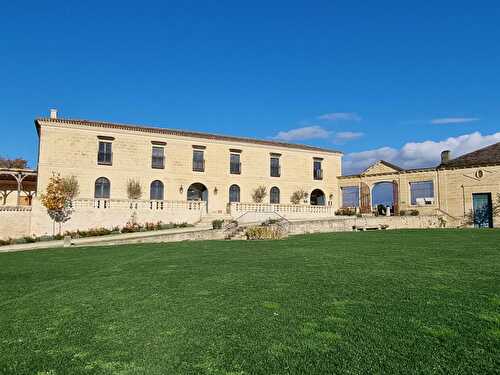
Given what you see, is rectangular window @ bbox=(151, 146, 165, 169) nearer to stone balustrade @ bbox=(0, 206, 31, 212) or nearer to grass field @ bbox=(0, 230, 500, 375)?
stone balustrade @ bbox=(0, 206, 31, 212)

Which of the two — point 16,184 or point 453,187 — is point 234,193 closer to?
point 453,187

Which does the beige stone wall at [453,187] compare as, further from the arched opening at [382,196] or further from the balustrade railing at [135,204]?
the balustrade railing at [135,204]

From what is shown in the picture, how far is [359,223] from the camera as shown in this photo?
23.0 meters

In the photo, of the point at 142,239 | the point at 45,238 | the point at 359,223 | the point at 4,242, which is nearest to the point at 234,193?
the point at 359,223

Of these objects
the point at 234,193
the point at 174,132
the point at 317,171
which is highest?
the point at 174,132

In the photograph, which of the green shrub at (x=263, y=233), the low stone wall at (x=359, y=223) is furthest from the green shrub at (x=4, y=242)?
the low stone wall at (x=359, y=223)

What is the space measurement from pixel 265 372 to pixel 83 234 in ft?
62.3

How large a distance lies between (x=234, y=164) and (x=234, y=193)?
2489 mm

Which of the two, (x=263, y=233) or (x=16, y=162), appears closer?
(x=263, y=233)

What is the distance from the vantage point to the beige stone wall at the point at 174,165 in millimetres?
23938

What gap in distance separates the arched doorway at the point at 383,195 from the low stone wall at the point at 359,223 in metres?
3.71

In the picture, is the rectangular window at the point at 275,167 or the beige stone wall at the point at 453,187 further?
the rectangular window at the point at 275,167

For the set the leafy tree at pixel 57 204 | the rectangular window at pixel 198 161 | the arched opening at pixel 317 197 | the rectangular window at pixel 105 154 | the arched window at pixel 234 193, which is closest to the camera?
the leafy tree at pixel 57 204

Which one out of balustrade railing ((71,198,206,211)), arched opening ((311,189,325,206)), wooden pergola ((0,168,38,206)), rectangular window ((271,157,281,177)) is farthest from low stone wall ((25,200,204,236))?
arched opening ((311,189,325,206))
